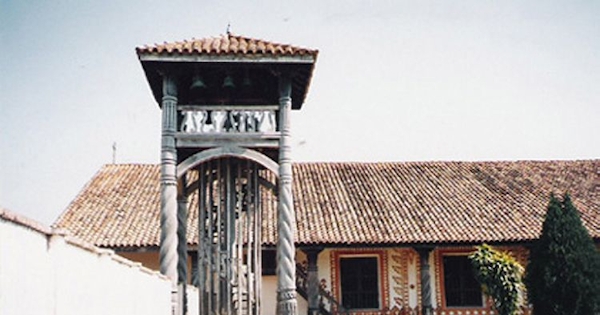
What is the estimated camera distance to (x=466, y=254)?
18266 millimetres

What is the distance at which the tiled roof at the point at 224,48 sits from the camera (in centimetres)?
952

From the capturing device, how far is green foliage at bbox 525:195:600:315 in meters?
13.6

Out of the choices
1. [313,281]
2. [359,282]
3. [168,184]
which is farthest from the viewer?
[359,282]

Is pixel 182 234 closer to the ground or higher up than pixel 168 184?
closer to the ground

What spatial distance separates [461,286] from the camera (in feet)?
59.5

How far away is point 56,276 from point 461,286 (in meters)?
16.1

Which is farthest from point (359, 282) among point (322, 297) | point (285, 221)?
point (285, 221)

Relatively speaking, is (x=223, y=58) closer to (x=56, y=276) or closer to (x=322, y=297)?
(x=56, y=276)

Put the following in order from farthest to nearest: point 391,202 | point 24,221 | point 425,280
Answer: point 391,202 < point 425,280 < point 24,221

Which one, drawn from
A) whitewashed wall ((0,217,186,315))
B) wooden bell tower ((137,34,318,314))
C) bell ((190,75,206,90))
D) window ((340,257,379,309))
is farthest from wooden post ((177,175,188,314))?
window ((340,257,379,309))

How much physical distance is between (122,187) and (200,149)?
1137 centimetres

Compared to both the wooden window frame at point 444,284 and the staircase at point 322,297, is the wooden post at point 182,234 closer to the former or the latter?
the staircase at point 322,297

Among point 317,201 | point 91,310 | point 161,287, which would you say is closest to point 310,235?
point 317,201

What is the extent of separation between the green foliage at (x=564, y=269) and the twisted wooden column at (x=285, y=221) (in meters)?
6.99
